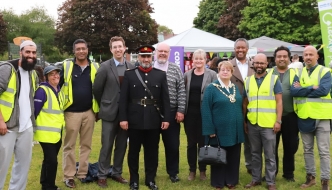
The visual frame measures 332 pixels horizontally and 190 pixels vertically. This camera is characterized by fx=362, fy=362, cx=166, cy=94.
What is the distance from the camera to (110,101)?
5.51m

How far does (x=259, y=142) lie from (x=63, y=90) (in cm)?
304

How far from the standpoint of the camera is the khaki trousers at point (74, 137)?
5504 millimetres

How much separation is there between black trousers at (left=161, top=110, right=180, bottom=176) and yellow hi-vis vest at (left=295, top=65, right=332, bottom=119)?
1880 mm

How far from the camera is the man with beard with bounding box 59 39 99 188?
5.46 m

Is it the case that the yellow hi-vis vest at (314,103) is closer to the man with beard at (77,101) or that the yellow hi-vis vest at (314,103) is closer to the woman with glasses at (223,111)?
the woman with glasses at (223,111)

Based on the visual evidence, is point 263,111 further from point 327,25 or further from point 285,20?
point 285,20

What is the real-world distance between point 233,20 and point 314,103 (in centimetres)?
3516

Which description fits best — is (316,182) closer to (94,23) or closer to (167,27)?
(94,23)

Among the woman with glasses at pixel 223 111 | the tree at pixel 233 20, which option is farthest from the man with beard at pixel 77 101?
the tree at pixel 233 20

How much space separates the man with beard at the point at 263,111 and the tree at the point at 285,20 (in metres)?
27.2

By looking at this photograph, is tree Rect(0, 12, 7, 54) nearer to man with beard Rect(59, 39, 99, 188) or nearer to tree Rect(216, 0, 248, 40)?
tree Rect(216, 0, 248, 40)

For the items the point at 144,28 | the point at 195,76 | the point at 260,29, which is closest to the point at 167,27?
the point at 144,28

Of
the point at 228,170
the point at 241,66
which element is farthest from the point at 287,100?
the point at 228,170

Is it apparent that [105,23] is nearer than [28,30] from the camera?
Yes
